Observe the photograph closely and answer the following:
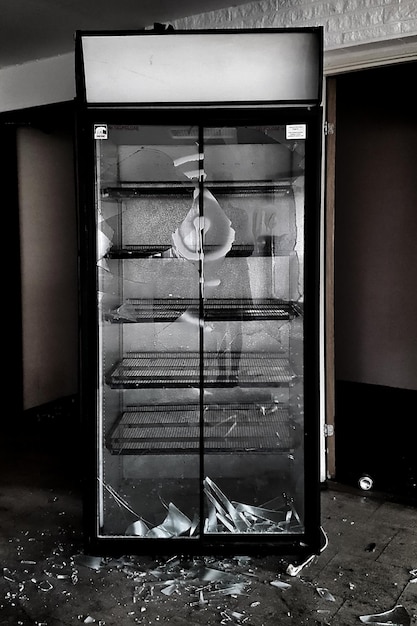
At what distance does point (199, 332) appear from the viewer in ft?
9.30

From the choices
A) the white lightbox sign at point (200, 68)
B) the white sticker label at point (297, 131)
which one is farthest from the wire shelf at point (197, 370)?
the white lightbox sign at point (200, 68)

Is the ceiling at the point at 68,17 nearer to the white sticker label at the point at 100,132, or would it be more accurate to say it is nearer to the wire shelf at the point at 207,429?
the white sticker label at the point at 100,132

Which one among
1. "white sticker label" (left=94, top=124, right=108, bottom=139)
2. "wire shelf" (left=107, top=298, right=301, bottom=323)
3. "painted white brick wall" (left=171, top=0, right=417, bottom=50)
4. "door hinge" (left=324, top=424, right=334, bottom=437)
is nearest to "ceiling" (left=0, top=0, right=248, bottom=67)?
"painted white brick wall" (left=171, top=0, right=417, bottom=50)

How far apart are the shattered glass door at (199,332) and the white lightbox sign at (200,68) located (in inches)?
7.7

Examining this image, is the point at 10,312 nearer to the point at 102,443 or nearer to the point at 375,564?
the point at 102,443

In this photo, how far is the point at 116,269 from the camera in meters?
Result: 3.01

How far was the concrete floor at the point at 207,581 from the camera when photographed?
2367 millimetres

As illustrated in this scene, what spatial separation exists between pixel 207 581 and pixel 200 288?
126cm

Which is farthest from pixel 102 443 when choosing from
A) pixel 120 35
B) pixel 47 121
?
pixel 47 121

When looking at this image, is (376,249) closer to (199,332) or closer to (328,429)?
(328,429)

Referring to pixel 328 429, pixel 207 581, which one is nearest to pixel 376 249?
pixel 328 429

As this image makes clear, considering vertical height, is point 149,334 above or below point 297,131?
below

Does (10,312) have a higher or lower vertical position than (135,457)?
higher

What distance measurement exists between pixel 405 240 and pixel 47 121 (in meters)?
2.97
